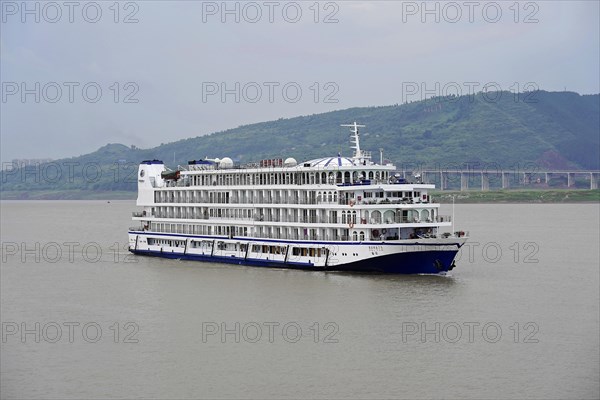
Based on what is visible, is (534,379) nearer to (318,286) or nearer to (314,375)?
(314,375)

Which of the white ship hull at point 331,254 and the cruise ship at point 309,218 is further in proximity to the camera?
the cruise ship at point 309,218

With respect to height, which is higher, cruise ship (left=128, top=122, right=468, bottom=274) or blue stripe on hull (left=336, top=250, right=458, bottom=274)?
cruise ship (left=128, top=122, right=468, bottom=274)

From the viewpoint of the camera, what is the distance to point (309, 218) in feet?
177

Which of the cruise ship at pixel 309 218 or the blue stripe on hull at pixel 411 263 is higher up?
the cruise ship at pixel 309 218

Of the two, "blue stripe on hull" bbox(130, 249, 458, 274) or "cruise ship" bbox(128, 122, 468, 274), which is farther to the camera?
"cruise ship" bbox(128, 122, 468, 274)

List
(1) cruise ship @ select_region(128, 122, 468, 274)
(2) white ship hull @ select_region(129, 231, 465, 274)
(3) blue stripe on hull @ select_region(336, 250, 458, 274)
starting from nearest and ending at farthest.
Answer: (2) white ship hull @ select_region(129, 231, 465, 274) → (3) blue stripe on hull @ select_region(336, 250, 458, 274) → (1) cruise ship @ select_region(128, 122, 468, 274)

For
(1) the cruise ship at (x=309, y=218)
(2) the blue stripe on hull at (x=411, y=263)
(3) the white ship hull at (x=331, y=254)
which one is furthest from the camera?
(1) the cruise ship at (x=309, y=218)

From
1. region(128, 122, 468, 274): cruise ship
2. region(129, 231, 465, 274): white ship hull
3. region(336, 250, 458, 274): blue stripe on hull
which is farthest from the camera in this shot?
region(128, 122, 468, 274): cruise ship

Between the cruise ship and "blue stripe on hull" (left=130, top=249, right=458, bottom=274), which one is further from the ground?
the cruise ship

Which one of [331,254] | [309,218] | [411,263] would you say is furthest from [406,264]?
[309,218]

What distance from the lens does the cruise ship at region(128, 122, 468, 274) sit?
50406 millimetres

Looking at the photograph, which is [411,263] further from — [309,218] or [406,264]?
[309,218]

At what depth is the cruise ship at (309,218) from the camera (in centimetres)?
5041

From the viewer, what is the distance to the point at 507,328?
3703cm
